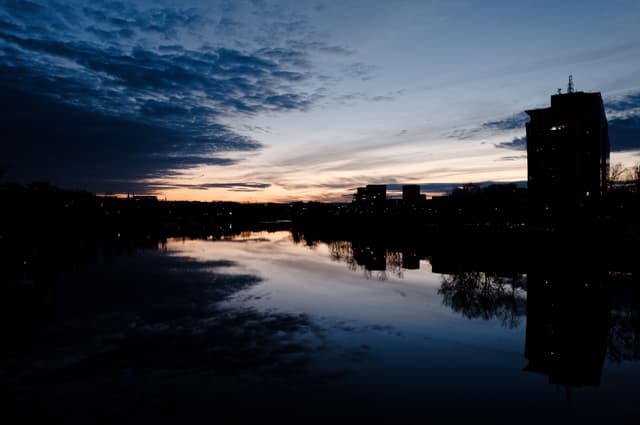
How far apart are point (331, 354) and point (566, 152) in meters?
200

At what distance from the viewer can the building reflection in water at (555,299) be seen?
60.9 feet

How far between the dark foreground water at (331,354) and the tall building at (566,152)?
168090 millimetres

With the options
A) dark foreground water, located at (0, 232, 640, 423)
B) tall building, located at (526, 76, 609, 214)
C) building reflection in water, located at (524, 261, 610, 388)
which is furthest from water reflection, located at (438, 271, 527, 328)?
tall building, located at (526, 76, 609, 214)

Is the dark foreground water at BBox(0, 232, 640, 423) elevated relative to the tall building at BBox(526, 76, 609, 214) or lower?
lower

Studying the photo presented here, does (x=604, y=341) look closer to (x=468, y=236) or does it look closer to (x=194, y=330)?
(x=194, y=330)

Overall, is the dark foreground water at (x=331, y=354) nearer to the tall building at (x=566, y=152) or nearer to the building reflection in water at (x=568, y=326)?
the building reflection in water at (x=568, y=326)

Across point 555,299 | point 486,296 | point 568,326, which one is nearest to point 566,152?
point 555,299

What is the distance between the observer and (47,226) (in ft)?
351

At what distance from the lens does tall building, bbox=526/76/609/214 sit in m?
177

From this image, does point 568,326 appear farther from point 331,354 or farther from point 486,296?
point 331,354

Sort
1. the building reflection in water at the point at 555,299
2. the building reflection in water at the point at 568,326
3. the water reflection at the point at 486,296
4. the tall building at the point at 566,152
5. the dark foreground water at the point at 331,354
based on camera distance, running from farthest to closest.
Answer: the tall building at the point at 566,152, the water reflection at the point at 486,296, the building reflection in water at the point at 555,299, the building reflection in water at the point at 568,326, the dark foreground water at the point at 331,354

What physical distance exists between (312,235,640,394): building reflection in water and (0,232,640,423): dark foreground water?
5.9 inches

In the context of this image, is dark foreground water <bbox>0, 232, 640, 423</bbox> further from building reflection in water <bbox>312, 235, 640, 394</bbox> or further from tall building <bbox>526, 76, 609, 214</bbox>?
tall building <bbox>526, 76, 609, 214</bbox>

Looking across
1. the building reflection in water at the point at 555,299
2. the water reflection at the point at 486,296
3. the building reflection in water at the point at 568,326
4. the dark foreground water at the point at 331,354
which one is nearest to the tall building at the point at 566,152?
the building reflection in water at the point at 555,299
